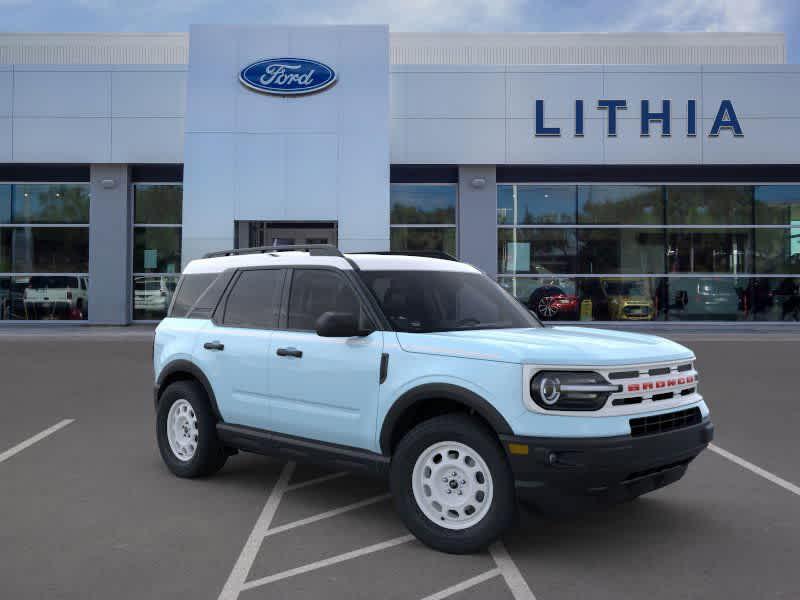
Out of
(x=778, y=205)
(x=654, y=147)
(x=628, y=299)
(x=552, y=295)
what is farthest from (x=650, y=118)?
(x=552, y=295)

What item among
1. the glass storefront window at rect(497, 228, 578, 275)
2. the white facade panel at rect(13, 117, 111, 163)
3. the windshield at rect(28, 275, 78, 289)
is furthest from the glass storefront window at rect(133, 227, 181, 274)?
the glass storefront window at rect(497, 228, 578, 275)

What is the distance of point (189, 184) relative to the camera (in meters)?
22.3

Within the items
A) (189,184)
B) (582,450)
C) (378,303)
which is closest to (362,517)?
(378,303)

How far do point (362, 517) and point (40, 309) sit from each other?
72.5 feet

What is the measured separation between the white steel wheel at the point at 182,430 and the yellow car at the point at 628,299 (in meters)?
19.4

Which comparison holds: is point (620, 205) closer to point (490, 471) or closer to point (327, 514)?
point (327, 514)

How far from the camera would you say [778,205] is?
976 inches

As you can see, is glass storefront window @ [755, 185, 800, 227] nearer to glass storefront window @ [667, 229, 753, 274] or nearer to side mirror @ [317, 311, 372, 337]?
glass storefront window @ [667, 229, 753, 274]

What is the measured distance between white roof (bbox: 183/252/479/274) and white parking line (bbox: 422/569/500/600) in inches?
87.4

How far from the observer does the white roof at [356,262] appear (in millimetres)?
5797

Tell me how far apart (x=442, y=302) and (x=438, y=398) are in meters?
0.96

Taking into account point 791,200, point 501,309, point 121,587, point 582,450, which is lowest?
point 121,587

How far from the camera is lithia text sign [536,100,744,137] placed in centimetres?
2316

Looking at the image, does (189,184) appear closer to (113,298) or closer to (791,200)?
(113,298)
